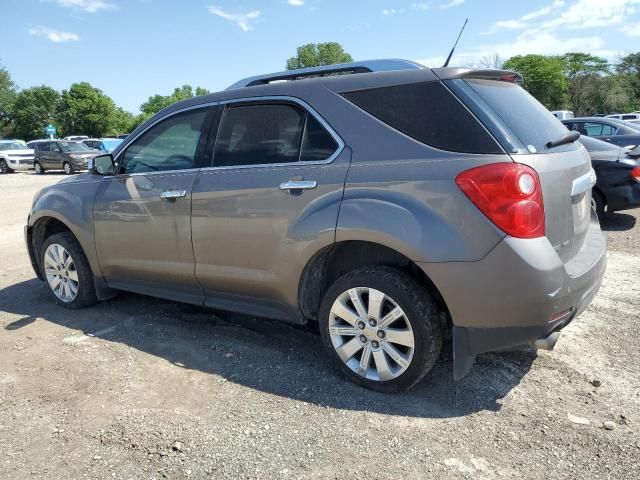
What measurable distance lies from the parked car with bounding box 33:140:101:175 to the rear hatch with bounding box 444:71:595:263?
2383 centimetres

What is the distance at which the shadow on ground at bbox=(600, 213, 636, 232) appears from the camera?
7.66 metres

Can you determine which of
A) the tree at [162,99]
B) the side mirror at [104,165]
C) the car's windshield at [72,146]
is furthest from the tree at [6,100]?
the side mirror at [104,165]

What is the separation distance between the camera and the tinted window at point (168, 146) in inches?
155

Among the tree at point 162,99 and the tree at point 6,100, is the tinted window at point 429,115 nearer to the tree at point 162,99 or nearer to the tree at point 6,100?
the tree at point 6,100

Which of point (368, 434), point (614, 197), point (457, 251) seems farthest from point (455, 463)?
point (614, 197)

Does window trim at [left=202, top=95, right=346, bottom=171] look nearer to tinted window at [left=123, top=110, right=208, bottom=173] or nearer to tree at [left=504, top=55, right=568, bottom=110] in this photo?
tinted window at [left=123, top=110, right=208, bottom=173]

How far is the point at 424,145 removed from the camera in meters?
2.88

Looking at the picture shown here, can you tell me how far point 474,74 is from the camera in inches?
121

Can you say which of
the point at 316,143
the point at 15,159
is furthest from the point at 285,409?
the point at 15,159

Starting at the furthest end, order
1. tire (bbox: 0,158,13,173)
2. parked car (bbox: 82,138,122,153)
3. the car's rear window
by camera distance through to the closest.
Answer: tire (bbox: 0,158,13,173), parked car (bbox: 82,138,122,153), the car's rear window

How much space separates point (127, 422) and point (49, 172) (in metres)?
28.2

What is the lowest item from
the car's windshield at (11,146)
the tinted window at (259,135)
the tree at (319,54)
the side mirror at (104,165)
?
the side mirror at (104,165)

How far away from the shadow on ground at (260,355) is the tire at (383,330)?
0.46ft

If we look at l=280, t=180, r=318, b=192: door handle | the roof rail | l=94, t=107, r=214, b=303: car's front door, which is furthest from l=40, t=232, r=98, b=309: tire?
l=280, t=180, r=318, b=192: door handle
